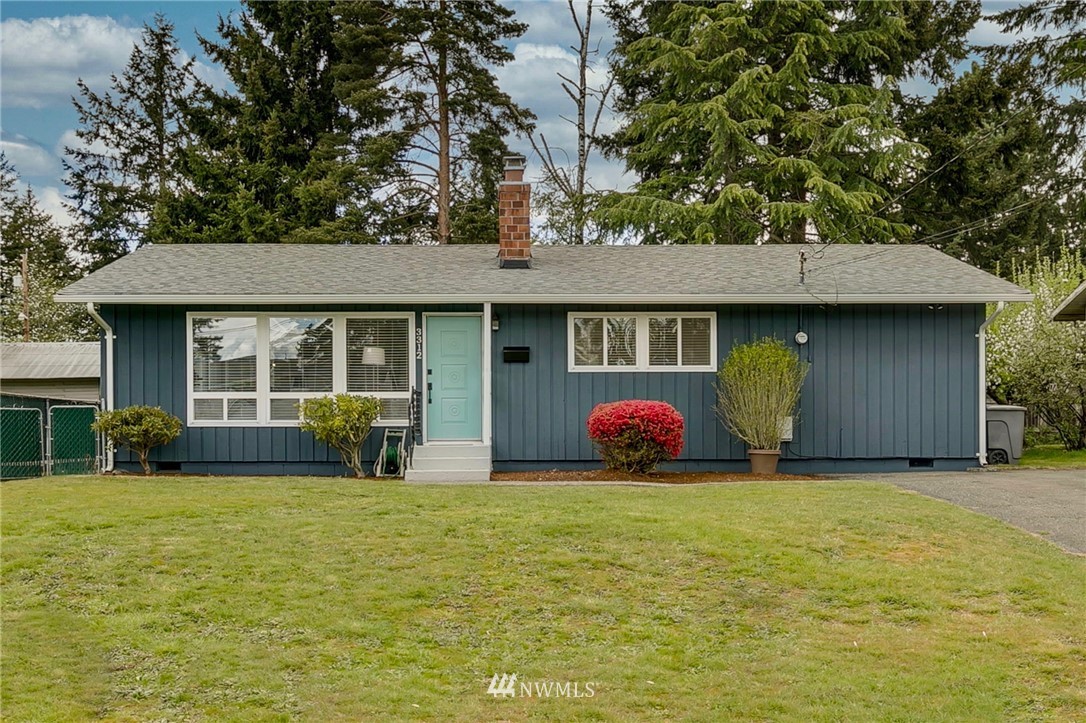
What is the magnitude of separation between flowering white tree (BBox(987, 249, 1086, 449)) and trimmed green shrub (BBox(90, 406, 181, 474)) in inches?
515

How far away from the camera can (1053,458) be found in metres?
14.3

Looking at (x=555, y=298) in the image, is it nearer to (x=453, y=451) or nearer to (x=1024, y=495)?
(x=453, y=451)

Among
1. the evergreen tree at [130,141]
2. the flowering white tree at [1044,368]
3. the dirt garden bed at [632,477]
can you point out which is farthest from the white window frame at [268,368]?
the evergreen tree at [130,141]

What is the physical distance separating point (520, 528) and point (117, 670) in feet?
10.9

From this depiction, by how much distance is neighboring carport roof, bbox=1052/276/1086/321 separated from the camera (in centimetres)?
1169

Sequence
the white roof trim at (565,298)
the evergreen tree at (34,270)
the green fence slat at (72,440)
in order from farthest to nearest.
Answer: the evergreen tree at (34,270) → the green fence slat at (72,440) → the white roof trim at (565,298)

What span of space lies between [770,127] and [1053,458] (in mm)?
10405

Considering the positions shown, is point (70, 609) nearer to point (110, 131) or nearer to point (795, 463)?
point (795, 463)

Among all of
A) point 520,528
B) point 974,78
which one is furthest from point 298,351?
point 974,78

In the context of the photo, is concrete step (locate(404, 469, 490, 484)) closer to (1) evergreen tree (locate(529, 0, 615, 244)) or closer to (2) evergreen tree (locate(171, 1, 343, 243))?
(2) evergreen tree (locate(171, 1, 343, 243))

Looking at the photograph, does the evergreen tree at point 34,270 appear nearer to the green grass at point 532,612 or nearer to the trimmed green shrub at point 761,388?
the trimmed green shrub at point 761,388

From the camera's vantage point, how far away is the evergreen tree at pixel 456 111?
23.0 metres
